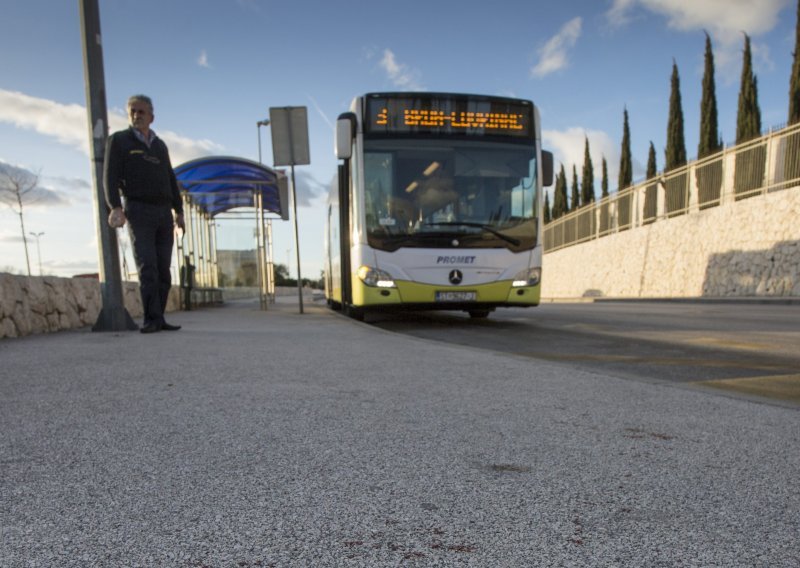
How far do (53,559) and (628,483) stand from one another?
3.95 feet

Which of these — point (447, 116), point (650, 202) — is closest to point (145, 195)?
point (447, 116)

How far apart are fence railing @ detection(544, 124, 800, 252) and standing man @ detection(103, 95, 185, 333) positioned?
56.5ft

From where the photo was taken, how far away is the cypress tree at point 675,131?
2803 cm

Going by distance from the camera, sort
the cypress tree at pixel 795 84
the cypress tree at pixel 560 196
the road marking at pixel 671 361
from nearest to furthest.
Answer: the road marking at pixel 671 361 → the cypress tree at pixel 795 84 → the cypress tree at pixel 560 196

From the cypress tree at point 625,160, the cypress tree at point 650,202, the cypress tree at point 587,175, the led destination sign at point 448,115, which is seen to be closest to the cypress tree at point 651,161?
the cypress tree at point 625,160

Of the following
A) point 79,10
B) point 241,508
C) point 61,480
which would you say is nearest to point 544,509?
point 241,508

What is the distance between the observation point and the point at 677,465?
4.66ft

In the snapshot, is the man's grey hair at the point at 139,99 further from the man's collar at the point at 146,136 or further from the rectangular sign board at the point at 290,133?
the rectangular sign board at the point at 290,133

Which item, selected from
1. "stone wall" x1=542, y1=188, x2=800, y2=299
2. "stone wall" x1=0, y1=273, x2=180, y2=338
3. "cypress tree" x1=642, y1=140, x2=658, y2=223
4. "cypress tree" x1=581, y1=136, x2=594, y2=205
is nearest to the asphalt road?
"stone wall" x1=0, y1=273, x2=180, y2=338

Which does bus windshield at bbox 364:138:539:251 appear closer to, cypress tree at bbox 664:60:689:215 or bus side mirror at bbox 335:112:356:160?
bus side mirror at bbox 335:112:356:160

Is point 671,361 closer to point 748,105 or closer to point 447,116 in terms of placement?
point 447,116

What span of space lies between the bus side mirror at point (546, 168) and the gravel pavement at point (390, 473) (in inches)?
204

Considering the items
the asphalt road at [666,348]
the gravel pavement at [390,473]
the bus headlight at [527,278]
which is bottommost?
the asphalt road at [666,348]

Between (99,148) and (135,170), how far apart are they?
65 cm
